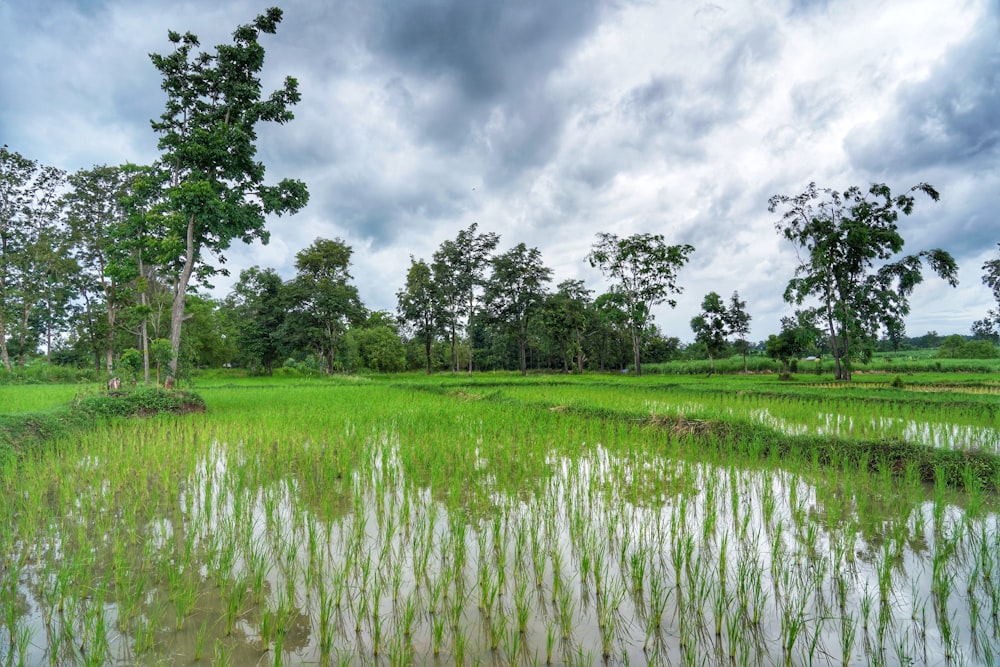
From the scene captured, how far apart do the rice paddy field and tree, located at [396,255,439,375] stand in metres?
30.5

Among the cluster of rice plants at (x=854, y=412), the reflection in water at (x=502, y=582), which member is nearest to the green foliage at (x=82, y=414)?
the reflection in water at (x=502, y=582)

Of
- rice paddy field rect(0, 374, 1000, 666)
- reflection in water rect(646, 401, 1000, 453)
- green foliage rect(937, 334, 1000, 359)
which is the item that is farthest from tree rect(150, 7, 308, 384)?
green foliage rect(937, 334, 1000, 359)

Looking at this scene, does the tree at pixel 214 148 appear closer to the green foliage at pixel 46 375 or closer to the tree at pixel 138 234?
the tree at pixel 138 234

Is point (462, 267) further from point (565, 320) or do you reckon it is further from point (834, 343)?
point (834, 343)

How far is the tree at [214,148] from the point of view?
47.0ft

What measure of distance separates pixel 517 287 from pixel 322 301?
15.8m

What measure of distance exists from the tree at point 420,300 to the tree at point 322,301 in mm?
3891

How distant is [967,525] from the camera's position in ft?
11.5

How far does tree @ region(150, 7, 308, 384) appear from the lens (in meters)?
14.3

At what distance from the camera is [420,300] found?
3703 centimetres

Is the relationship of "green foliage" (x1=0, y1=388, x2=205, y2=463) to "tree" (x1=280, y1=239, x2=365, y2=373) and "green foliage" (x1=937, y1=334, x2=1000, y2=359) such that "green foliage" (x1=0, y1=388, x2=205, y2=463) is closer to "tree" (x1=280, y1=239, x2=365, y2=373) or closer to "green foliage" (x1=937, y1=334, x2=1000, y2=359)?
"tree" (x1=280, y1=239, x2=365, y2=373)

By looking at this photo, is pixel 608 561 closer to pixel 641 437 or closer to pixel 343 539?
pixel 343 539

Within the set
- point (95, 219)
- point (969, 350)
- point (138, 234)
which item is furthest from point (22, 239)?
point (969, 350)

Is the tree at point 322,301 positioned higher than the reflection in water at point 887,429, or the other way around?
the tree at point 322,301
